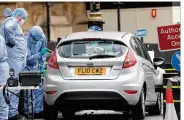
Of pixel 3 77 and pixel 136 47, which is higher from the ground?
pixel 136 47

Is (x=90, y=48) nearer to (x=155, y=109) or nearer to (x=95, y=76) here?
(x=95, y=76)

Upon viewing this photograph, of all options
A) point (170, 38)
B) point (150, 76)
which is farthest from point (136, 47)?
point (170, 38)

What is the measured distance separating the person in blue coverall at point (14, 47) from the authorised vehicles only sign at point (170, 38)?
8.40 feet

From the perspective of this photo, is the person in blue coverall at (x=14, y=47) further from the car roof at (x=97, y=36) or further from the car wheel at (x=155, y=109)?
the car wheel at (x=155, y=109)

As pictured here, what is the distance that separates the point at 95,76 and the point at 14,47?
189 cm

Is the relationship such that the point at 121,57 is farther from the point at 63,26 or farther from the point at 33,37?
the point at 63,26

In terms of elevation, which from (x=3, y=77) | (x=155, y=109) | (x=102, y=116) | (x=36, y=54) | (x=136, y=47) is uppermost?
(x=136, y=47)

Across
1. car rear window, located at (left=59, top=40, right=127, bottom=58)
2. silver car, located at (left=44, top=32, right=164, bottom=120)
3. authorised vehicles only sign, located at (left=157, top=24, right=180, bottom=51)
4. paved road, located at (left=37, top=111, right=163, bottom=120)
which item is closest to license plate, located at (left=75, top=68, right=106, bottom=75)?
silver car, located at (left=44, top=32, right=164, bottom=120)

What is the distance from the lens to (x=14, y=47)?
12219 mm

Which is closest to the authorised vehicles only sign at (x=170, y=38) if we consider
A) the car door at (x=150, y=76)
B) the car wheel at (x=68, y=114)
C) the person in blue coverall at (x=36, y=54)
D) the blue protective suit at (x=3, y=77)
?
the car door at (x=150, y=76)

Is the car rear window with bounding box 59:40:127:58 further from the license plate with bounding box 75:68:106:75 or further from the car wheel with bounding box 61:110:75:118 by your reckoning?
→ the car wheel with bounding box 61:110:75:118

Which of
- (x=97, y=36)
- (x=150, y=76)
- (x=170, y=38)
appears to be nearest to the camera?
(x=97, y=36)

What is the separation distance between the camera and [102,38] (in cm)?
1145

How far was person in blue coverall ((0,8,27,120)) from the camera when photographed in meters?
12.0
